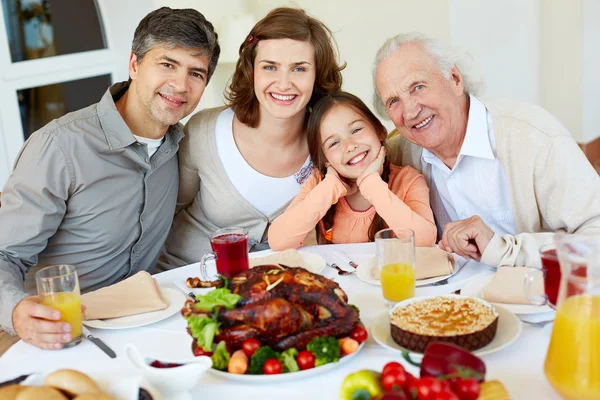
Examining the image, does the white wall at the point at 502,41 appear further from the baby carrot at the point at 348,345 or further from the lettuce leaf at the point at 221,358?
the lettuce leaf at the point at 221,358

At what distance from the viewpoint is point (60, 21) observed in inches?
171

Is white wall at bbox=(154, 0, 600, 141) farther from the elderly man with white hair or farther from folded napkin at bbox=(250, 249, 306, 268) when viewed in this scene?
folded napkin at bbox=(250, 249, 306, 268)

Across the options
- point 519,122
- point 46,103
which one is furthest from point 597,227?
point 46,103

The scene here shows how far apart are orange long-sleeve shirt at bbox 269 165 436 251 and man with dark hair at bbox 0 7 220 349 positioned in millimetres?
480

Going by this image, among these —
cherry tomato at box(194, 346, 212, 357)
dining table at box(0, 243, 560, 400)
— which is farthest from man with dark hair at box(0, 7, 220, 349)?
cherry tomato at box(194, 346, 212, 357)

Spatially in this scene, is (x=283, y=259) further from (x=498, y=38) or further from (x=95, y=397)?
(x=498, y=38)

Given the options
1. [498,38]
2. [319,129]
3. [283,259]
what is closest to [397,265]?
[283,259]

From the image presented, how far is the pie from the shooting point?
1.20 meters

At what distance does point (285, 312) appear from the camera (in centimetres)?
121

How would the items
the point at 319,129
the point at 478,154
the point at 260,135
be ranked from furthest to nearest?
the point at 260,135 < the point at 319,129 < the point at 478,154

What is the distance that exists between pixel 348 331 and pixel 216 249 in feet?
1.85

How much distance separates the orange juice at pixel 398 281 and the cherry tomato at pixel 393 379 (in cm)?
51

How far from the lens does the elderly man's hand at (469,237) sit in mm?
1757

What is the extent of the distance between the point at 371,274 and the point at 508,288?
379mm
